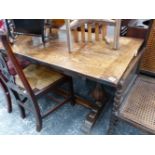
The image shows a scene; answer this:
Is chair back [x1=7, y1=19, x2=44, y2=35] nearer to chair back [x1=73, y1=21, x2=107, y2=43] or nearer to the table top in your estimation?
the table top

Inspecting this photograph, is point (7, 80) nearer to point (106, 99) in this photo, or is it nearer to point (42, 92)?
point (42, 92)

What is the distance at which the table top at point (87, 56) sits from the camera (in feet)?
3.13

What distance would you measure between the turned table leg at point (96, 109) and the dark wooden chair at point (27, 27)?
673 mm

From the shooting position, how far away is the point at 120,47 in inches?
46.5

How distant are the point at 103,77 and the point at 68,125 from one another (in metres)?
0.81

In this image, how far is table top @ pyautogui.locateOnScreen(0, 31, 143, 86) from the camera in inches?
37.6

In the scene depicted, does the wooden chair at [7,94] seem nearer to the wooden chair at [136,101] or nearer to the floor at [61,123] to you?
the floor at [61,123]

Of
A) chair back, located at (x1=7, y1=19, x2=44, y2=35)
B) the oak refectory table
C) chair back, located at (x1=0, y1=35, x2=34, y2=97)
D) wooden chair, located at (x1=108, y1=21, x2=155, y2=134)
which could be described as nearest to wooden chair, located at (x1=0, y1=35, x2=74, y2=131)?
chair back, located at (x1=0, y1=35, x2=34, y2=97)

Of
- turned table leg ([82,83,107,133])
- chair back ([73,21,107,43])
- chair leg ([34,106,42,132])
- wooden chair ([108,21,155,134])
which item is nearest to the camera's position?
wooden chair ([108,21,155,134])

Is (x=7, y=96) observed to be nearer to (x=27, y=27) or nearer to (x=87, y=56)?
(x=27, y=27)

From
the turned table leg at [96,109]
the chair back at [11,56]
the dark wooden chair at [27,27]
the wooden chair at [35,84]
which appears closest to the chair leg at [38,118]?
the wooden chair at [35,84]

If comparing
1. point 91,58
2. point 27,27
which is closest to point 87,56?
point 91,58

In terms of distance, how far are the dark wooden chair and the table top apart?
3.5 inches

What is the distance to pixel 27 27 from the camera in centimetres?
132
